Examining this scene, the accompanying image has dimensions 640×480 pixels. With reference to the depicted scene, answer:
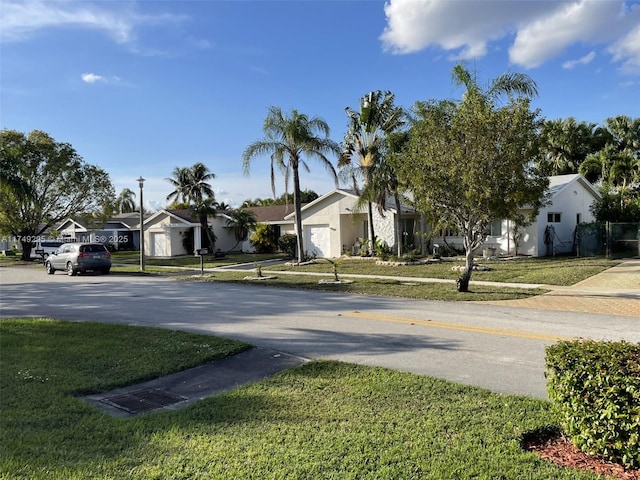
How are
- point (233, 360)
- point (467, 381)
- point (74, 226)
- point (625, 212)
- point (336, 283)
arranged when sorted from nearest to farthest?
point (467, 381), point (233, 360), point (336, 283), point (625, 212), point (74, 226)

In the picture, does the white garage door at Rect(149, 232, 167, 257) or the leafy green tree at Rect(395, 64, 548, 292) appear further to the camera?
the white garage door at Rect(149, 232, 167, 257)

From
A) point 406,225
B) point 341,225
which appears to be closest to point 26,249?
point 341,225

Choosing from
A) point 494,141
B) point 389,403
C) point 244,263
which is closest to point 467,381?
point 389,403

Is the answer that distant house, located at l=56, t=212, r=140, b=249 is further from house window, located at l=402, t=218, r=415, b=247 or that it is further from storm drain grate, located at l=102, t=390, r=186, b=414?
storm drain grate, located at l=102, t=390, r=186, b=414

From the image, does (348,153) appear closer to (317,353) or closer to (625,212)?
(625,212)

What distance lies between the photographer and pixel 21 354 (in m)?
7.30

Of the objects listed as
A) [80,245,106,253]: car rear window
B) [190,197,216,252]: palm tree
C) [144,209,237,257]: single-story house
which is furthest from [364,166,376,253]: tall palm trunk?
[144,209,237,257]: single-story house

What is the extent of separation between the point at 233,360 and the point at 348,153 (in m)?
19.8

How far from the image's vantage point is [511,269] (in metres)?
19.6

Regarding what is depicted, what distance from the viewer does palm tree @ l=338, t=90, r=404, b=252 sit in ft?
79.0

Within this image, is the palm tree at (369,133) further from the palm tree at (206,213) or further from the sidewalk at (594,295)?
the palm tree at (206,213)

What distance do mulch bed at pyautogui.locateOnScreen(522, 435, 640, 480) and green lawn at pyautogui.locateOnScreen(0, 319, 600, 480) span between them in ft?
0.43

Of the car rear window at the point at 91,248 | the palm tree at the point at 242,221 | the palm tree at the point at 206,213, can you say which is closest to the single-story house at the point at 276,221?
the palm tree at the point at 242,221

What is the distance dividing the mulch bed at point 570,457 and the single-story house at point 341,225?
24.0 metres
